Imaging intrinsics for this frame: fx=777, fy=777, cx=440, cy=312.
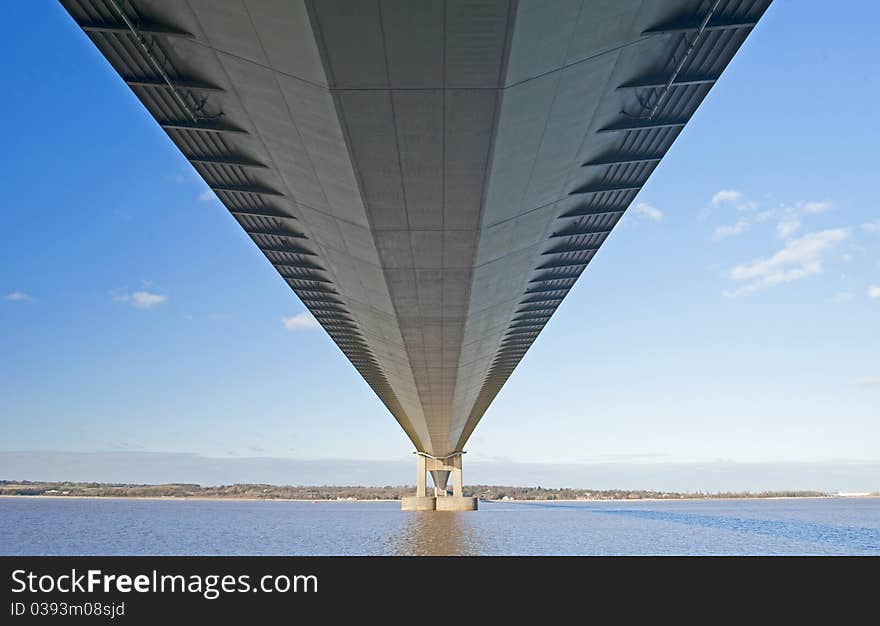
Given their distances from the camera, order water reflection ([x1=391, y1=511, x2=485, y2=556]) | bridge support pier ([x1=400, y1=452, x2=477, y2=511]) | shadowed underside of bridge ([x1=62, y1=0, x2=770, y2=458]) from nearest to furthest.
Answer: shadowed underside of bridge ([x1=62, y1=0, x2=770, y2=458])
water reflection ([x1=391, y1=511, x2=485, y2=556])
bridge support pier ([x1=400, y1=452, x2=477, y2=511])

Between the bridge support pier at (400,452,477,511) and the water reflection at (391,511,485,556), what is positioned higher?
the bridge support pier at (400,452,477,511)

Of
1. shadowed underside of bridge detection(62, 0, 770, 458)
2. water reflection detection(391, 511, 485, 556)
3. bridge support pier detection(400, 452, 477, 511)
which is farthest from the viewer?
bridge support pier detection(400, 452, 477, 511)

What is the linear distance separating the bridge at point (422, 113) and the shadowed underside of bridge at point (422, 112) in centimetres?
5

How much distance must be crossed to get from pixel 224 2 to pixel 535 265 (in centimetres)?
1766

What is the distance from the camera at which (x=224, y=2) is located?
11.8m

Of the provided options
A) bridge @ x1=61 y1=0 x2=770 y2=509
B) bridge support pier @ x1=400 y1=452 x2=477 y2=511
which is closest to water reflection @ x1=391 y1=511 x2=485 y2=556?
bridge @ x1=61 y1=0 x2=770 y2=509

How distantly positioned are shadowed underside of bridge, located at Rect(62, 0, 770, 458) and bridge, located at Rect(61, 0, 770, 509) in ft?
0.15

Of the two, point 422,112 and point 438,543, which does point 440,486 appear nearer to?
point 438,543

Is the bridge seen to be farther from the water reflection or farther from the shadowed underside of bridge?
the water reflection

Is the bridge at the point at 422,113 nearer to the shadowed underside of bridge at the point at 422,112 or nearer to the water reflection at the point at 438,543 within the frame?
the shadowed underside of bridge at the point at 422,112

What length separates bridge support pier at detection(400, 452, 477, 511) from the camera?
94.7 metres

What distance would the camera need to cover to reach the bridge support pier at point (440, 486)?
311 ft

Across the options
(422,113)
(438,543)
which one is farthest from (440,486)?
(422,113)
